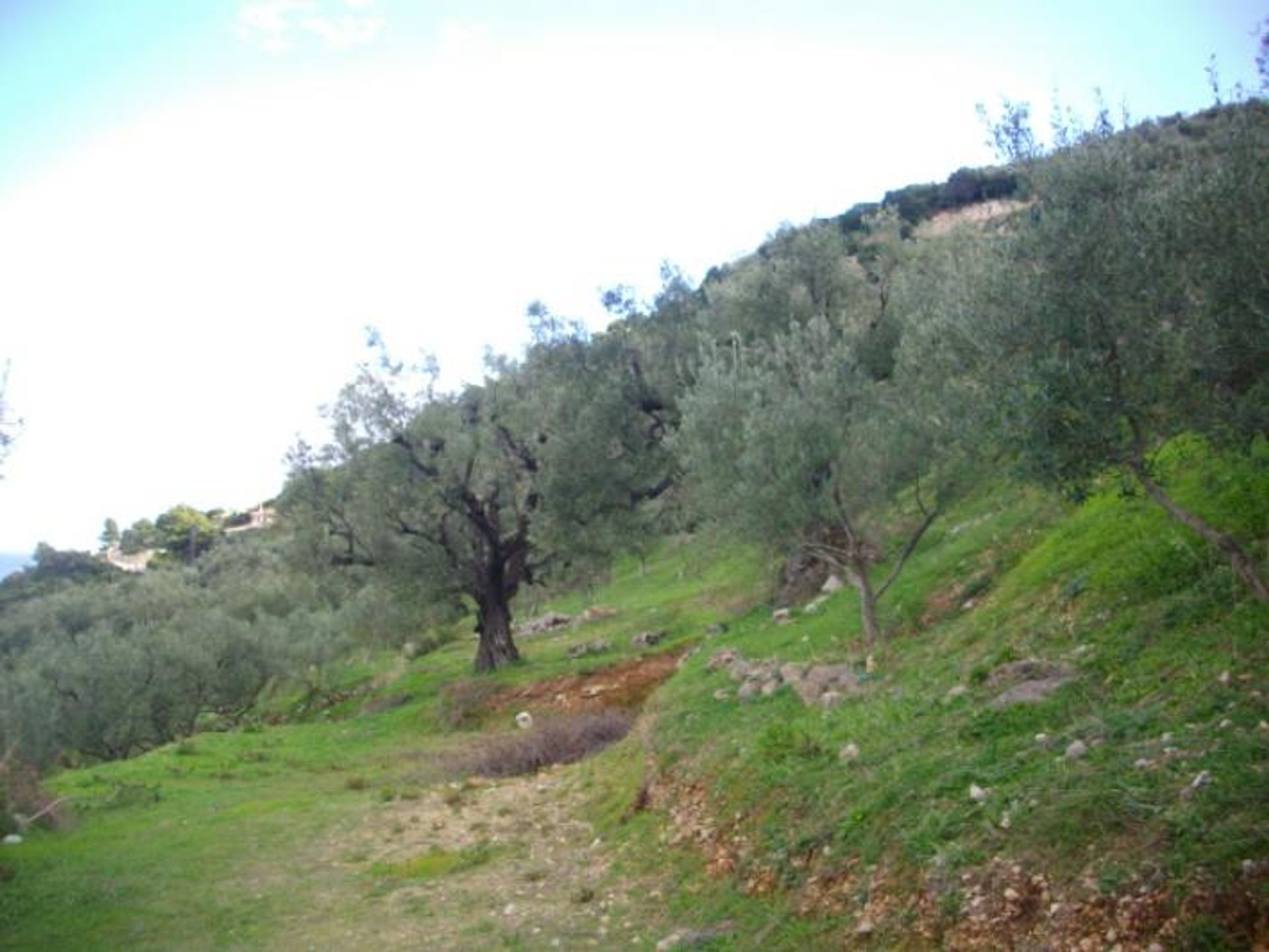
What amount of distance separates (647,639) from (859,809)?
23797mm

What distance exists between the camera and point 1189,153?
10516 millimetres

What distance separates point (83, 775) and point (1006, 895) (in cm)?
2546

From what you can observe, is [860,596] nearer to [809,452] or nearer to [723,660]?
[723,660]

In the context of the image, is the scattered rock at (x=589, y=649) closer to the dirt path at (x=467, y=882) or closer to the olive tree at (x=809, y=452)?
the dirt path at (x=467, y=882)

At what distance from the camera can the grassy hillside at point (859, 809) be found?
6926mm

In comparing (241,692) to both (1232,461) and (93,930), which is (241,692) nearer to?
(93,930)

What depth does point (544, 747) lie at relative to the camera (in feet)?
74.4

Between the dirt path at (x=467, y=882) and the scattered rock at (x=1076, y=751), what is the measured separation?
172 inches

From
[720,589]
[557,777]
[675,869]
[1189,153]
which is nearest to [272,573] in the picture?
[720,589]

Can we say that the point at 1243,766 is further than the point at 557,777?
No

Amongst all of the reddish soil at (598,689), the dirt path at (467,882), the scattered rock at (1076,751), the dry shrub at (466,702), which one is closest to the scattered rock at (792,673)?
the dirt path at (467,882)

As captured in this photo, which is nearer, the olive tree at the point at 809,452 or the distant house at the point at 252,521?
the olive tree at the point at 809,452

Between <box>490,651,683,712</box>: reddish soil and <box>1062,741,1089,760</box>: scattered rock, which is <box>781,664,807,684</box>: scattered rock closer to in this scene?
<box>1062,741,1089,760</box>: scattered rock

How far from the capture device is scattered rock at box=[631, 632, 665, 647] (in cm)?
3266
